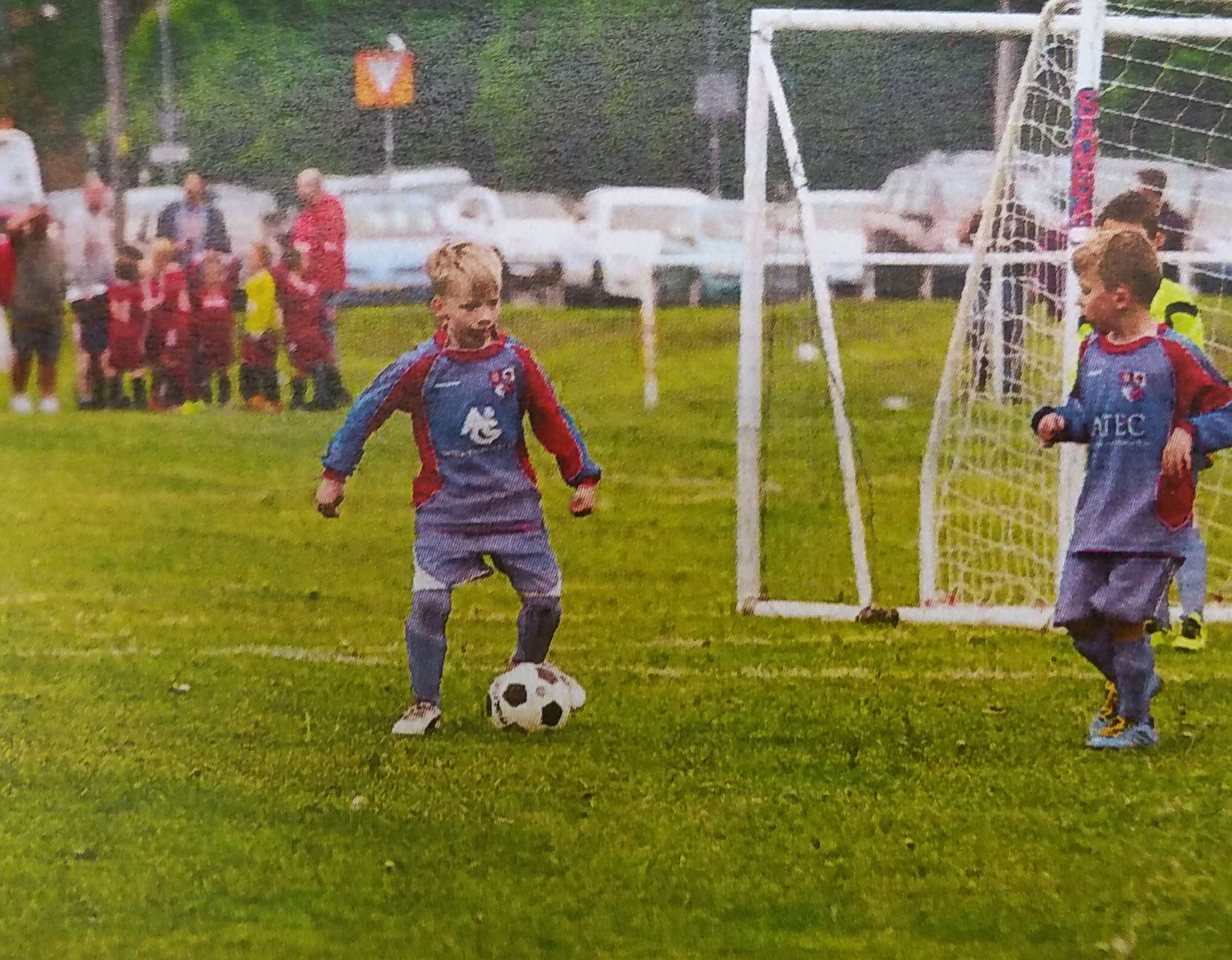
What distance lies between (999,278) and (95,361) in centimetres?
181

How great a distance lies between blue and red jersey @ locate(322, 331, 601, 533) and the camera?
9.53 ft

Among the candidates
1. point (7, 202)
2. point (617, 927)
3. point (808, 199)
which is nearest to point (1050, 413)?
point (808, 199)

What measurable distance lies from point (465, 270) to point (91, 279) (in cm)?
77

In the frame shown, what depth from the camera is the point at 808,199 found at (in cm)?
303

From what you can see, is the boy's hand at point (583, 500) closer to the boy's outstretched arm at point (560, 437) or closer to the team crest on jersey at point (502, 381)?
the boy's outstretched arm at point (560, 437)

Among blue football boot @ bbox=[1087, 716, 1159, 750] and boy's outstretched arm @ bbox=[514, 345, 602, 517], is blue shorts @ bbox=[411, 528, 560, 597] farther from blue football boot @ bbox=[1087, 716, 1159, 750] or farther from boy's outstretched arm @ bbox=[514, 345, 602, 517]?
blue football boot @ bbox=[1087, 716, 1159, 750]

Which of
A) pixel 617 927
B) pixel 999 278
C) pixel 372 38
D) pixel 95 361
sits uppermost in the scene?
pixel 372 38

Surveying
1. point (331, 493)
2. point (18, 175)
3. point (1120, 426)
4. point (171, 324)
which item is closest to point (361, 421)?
point (331, 493)

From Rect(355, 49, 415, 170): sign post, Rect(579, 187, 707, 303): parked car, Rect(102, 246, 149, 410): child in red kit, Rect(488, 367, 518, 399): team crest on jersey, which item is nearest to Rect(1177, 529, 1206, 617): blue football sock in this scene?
Rect(579, 187, 707, 303): parked car

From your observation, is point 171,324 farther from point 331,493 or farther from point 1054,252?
point 1054,252

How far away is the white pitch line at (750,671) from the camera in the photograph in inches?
118

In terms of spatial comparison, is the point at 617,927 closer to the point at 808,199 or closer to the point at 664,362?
the point at 664,362

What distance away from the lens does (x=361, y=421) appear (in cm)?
296

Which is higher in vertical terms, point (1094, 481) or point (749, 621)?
point (1094, 481)
